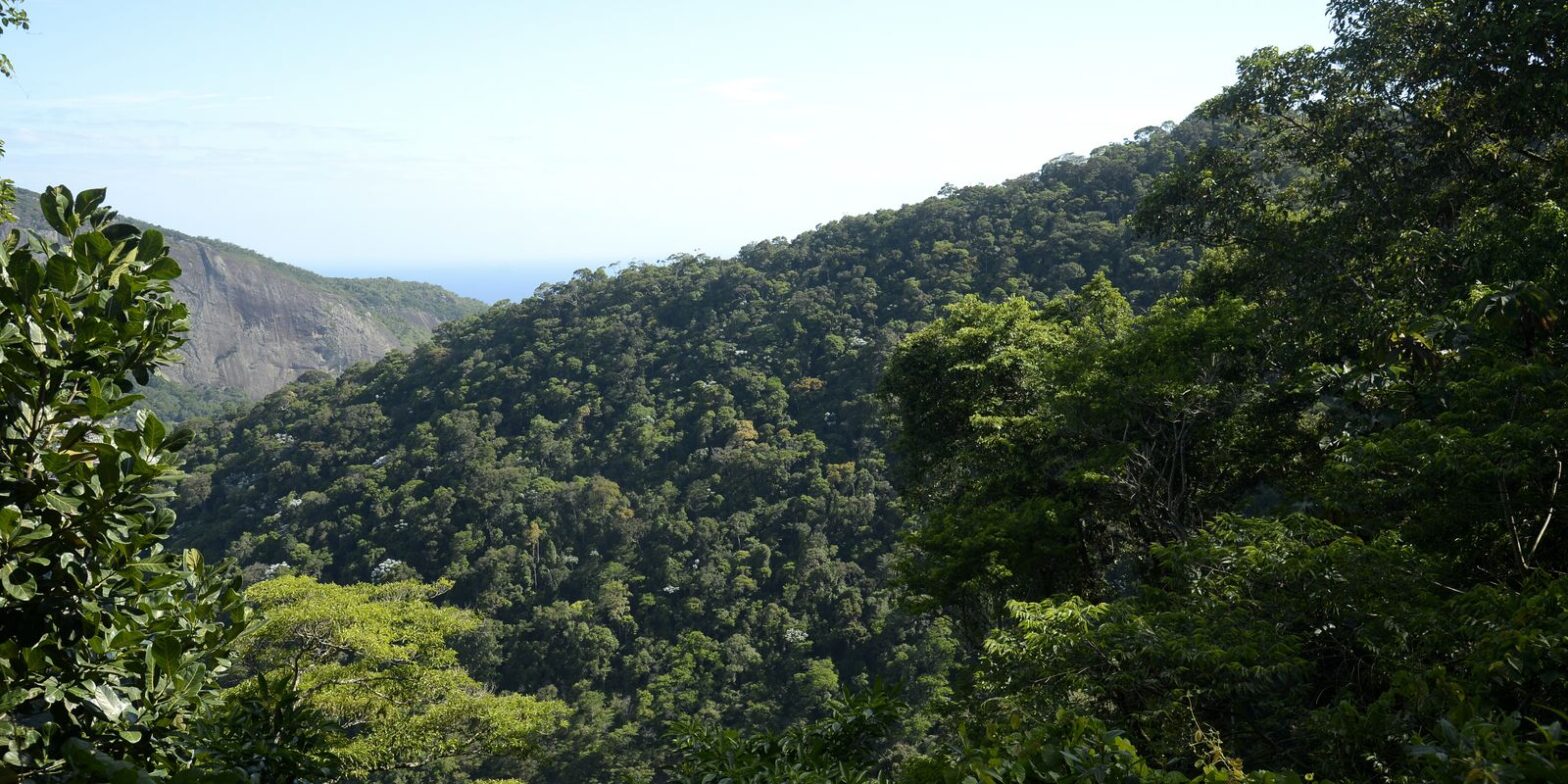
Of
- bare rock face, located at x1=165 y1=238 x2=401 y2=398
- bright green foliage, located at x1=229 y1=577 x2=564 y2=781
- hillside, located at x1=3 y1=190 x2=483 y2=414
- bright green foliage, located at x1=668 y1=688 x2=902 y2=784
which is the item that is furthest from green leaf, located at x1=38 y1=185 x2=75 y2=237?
bare rock face, located at x1=165 y1=238 x2=401 y2=398

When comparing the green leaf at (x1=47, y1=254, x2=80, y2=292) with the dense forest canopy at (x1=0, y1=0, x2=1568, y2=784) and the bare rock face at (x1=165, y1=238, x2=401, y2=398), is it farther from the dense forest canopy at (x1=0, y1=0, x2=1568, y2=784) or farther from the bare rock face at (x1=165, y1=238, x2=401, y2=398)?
the bare rock face at (x1=165, y1=238, x2=401, y2=398)

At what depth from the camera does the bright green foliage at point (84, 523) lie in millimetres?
1952

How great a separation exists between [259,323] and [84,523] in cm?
11250

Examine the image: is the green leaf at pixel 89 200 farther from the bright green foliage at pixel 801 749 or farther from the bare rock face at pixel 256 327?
the bare rock face at pixel 256 327

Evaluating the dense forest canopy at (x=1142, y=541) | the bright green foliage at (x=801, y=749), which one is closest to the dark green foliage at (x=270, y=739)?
the dense forest canopy at (x=1142, y=541)

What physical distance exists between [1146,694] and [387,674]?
27.2ft

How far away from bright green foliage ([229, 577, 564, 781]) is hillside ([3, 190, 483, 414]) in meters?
87.1

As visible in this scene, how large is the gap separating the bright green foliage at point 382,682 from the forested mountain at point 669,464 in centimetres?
1188

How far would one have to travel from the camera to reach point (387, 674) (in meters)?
10.1

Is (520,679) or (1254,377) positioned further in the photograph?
(520,679)

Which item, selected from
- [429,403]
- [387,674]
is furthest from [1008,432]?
[429,403]

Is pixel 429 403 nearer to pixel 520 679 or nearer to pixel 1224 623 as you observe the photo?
pixel 520 679

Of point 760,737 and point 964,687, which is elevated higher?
point 760,737

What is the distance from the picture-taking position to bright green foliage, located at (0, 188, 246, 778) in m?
1.95
